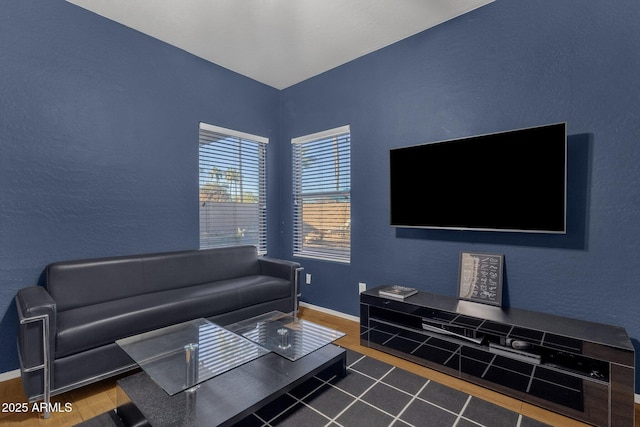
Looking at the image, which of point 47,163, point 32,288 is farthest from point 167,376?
point 47,163

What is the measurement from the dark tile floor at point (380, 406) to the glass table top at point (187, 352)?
356 mm

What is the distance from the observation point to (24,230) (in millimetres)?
2271

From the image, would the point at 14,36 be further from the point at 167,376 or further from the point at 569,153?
the point at 569,153

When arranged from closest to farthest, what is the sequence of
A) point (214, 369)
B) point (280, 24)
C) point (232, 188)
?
point (214, 369)
point (280, 24)
point (232, 188)

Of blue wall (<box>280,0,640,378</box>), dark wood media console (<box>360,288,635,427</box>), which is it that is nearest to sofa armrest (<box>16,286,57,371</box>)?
dark wood media console (<box>360,288,635,427</box>)

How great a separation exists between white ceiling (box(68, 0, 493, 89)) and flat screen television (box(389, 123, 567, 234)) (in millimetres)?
1115

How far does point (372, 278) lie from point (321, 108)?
2.09 metres

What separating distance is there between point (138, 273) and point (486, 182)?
9.92 feet

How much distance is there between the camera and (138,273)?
2656mm

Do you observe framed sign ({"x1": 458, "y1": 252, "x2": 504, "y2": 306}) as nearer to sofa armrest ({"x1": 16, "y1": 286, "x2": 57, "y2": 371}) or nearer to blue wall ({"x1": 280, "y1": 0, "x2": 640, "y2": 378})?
blue wall ({"x1": 280, "y1": 0, "x2": 640, "y2": 378})

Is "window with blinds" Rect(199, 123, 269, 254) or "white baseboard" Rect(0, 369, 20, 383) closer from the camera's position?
"white baseboard" Rect(0, 369, 20, 383)

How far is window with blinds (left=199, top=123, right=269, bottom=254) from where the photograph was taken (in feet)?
11.3

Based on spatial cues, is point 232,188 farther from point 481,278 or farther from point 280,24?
point 481,278

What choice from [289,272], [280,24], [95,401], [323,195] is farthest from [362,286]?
[280,24]
